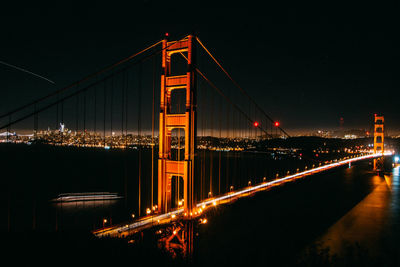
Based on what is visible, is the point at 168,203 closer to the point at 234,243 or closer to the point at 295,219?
the point at 234,243

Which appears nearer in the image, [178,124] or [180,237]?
[180,237]

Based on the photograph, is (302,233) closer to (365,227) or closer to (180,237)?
(365,227)

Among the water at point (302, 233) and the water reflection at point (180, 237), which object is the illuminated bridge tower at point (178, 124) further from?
the water at point (302, 233)

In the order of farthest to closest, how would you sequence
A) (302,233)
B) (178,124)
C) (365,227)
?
(365,227), (302,233), (178,124)

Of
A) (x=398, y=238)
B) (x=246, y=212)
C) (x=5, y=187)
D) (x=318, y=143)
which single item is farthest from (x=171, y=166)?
(x=318, y=143)

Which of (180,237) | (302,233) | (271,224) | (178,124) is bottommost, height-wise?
(271,224)

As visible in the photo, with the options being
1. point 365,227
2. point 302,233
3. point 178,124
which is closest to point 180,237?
point 178,124

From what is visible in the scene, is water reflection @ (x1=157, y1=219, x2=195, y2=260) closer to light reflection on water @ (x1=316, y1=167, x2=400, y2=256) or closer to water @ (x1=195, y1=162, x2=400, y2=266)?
water @ (x1=195, y1=162, x2=400, y2=266)
